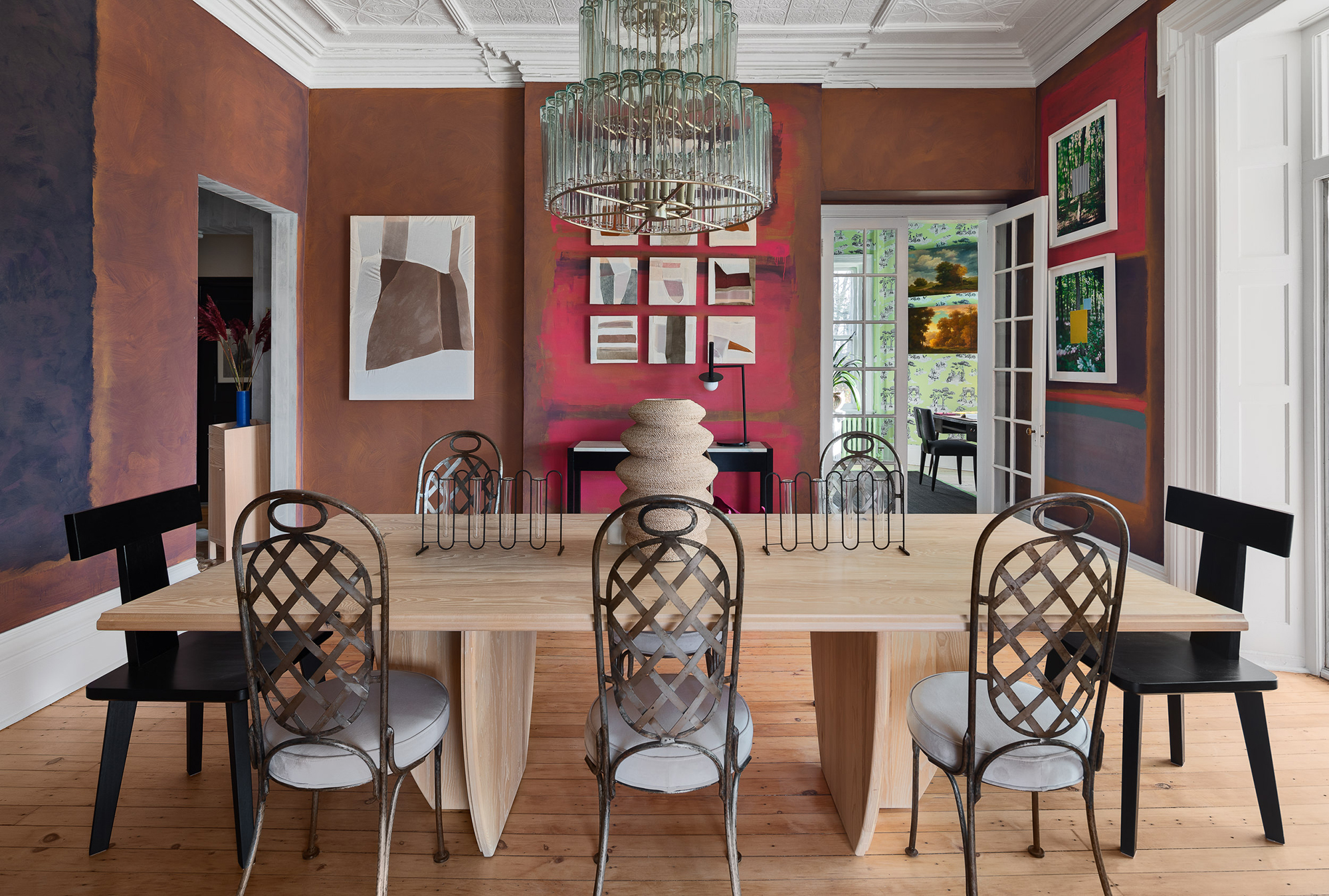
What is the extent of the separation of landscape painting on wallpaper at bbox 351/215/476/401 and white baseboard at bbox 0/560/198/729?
6.38 ft

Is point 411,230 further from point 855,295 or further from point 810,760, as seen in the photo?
point 810,760

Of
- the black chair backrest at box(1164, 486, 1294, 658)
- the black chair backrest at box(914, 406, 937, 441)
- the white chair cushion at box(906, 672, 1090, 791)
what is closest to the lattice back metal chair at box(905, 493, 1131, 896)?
the white chair cushion at box(906, 672, 1090, 791)

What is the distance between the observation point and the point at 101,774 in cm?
179

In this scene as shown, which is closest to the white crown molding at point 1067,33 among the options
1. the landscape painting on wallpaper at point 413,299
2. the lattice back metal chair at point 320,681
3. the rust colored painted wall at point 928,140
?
the rust colored painted wall at point 928,140

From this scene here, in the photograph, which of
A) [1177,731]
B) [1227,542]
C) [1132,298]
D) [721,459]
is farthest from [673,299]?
[1177,731]

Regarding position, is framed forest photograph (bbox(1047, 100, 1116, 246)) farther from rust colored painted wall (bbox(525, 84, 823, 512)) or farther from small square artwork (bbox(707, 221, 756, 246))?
small square artwork (bbox(707, 221, 756, 246))

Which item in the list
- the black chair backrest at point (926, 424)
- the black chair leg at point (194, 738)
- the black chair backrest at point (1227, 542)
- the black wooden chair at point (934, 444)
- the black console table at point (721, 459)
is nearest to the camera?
the black chair backrest at point (1227, 542)

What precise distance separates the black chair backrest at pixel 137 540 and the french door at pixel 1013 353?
13.6ft

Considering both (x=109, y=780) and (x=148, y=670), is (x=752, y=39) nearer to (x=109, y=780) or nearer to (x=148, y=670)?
(x=148, y=670)

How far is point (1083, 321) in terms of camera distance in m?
3.90

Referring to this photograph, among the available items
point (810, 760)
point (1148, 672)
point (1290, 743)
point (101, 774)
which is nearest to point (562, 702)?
point (810, 760)

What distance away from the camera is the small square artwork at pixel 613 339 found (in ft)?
14.5

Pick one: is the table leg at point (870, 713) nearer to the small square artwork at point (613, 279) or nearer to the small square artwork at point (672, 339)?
the small square artwork at point (672, 339)

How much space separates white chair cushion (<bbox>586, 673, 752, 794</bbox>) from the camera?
1.49 m
